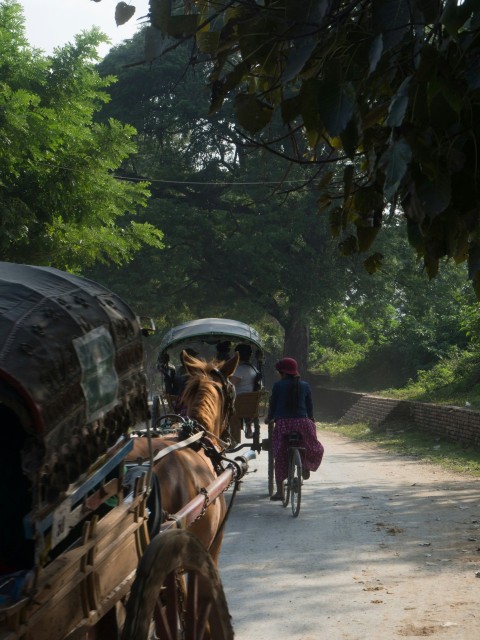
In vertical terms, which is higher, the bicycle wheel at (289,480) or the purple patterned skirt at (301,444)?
the purple patterned skirt at (301,444)

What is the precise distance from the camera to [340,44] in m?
3.75

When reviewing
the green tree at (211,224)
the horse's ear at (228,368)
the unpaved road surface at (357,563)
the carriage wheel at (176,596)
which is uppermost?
the green tree at (211,224)

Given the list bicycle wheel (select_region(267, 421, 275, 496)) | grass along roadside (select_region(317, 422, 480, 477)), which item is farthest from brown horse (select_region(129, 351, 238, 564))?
grass along roadside (select_region(317, 422, 480, 477))

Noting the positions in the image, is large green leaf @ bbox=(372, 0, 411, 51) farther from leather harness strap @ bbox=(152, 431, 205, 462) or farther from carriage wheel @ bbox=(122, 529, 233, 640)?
leather harness strap @ bbox=(152, 431, 205, 462)

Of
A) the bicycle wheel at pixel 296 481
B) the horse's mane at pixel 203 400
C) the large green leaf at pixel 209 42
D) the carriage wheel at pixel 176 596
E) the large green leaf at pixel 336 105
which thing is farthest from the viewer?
the bicycle wheel at pixel 296 481

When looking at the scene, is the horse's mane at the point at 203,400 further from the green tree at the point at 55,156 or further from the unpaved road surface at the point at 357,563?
the green tree at the point at 55,156

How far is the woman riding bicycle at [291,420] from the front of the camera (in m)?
12.6

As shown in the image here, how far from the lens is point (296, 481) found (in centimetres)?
1187

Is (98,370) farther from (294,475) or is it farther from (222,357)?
(222,357)

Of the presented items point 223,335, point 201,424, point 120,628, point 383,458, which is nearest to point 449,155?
point 120,628

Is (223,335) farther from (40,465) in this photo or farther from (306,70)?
(40,465)

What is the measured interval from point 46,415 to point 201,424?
436cm

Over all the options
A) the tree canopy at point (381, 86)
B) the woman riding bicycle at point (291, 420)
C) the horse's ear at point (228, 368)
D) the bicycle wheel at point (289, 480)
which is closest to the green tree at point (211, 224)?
the woman riding bicycle at point (291, 420)

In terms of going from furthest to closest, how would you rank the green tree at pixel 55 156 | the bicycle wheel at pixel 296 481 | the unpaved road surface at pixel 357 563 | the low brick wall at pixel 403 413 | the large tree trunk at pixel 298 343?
the large tree trunk at pixel 298 343
the low brick wall at pixel 403 413
the green tree at pixel 55 156
the bicycle wheel at pixel 296 481
the unpaved road surface at pixel 357 563
